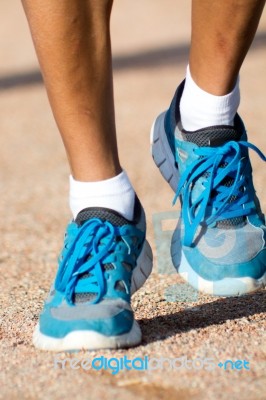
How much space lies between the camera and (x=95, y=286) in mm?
1953

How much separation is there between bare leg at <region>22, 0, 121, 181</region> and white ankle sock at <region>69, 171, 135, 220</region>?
0.7 inches

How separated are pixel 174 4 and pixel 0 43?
10.5ft

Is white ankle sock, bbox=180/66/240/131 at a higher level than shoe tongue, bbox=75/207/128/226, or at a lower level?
higher

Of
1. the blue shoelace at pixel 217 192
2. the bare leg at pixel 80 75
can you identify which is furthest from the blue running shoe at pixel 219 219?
the bare leg at pixel 80 75

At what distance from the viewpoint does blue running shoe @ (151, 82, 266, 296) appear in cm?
208

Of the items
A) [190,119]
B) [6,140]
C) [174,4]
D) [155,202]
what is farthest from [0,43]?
[190,119]

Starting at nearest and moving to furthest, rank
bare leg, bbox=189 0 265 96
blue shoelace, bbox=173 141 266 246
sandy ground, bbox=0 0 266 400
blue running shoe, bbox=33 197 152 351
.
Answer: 1. sandy ground, bbox=0 0 266 400
2. blue running shoe, bbox=33 197 152 351
3. bare leg, bbox=189 0 265 96
4. blue shoelace, bbox=173 141 266 246

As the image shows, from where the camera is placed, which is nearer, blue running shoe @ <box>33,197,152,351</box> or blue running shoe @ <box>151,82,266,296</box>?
blue running shoe @ <box>33,197,152,351</box>

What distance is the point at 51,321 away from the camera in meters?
1.92

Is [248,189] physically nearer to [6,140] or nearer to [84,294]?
[84,294]

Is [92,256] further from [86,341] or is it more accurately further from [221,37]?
[221,37]

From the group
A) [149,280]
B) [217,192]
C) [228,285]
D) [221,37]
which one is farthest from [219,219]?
[149,280]

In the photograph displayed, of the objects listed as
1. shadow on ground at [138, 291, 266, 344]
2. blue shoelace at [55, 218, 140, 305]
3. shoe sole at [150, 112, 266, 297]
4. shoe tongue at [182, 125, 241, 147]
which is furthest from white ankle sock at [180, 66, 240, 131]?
shadow on ground at [138, 291, 266, 344]

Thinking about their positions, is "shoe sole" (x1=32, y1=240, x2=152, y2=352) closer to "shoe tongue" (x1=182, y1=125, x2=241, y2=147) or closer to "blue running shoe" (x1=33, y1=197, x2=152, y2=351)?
"blue running shoe" (x1=33, y1=197, x2=152, y2=351)
